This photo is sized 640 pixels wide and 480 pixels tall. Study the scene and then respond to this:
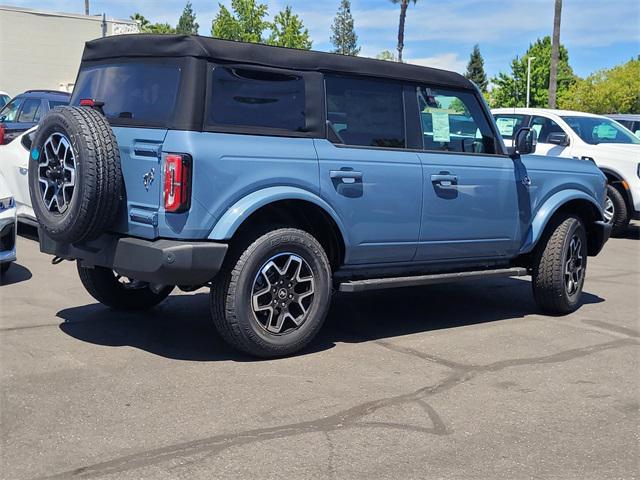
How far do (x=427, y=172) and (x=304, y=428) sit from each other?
Answer: 2511 mm

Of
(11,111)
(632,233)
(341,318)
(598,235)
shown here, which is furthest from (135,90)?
(632,233)

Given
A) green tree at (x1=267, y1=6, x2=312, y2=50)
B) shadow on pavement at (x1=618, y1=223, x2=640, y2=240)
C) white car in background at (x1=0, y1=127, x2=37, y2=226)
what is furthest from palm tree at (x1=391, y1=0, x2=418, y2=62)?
white car in background at (x1=0, y1=127, x2=37, y2=226)

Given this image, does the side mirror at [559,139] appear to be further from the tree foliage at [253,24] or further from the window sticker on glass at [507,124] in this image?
the tree foliage at [253,24]

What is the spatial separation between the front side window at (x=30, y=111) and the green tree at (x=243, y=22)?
40.5m

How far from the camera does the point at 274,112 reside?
5395 mm

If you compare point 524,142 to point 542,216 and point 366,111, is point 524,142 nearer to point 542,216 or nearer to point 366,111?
point 542,216

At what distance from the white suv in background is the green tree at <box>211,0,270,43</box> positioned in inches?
1664

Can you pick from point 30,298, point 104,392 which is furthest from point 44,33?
point 104,392

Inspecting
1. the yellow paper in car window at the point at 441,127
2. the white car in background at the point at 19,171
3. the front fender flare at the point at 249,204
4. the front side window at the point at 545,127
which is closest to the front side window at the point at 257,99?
the front fender flare at the point at 249,204

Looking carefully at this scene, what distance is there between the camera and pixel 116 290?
647cm

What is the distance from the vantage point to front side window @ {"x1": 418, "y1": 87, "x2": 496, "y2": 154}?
6285 millimetres

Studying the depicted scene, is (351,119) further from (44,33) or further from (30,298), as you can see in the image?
(44,33)

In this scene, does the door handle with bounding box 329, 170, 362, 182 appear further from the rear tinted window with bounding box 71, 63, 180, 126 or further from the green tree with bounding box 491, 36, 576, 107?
the green tree with bounding box 491, 36, 576, 107

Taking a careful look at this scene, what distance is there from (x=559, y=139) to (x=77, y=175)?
9.30m
